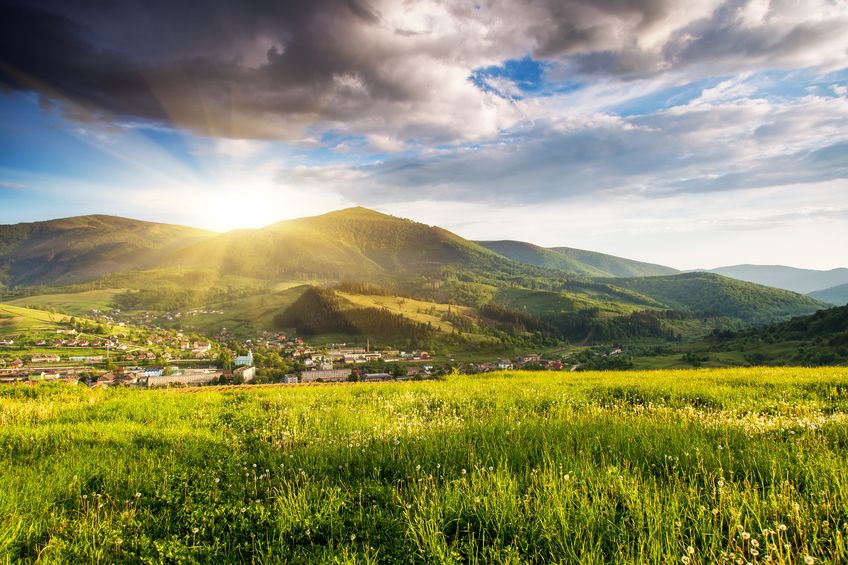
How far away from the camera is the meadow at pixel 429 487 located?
12.8ft

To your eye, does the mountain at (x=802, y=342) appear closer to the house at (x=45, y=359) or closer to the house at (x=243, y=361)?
the house at (x=243, y=361)

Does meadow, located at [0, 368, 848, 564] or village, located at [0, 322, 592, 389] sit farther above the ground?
meadow, located at [0, 368, 848, 564]

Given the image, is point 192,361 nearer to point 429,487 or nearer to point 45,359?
point 45,359

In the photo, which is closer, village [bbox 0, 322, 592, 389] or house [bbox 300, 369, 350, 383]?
house [bbox 300, 369, 350, 383]

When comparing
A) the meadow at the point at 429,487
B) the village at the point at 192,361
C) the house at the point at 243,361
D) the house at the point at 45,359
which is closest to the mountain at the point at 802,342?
the village at the point at 192,361

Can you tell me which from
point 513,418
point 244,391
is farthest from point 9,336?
point 513,418

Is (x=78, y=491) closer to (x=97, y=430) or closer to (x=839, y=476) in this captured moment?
(x=97, y=430)

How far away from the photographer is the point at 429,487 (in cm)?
525

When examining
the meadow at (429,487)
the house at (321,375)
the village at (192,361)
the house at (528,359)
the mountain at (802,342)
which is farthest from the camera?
the house at (528,359)

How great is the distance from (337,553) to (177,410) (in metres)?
9.52

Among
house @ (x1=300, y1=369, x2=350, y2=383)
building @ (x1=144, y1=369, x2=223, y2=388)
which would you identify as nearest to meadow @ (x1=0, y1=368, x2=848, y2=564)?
building @ (x1=144, y1=369, x2=223, y2=388)

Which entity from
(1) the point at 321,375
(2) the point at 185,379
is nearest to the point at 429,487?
(2) the point at 185,379

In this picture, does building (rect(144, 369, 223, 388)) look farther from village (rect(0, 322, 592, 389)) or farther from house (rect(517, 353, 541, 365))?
house (rect(517, 353, 541, 365))

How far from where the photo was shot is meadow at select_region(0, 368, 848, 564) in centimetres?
391
